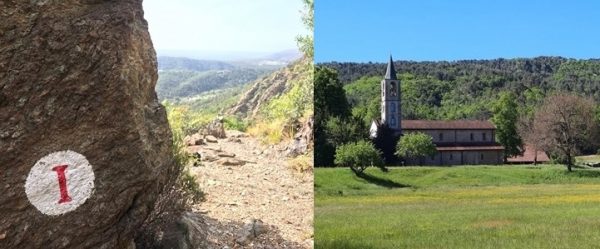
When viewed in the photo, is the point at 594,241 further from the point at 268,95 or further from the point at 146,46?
the point at 268,95

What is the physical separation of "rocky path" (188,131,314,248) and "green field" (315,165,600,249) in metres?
0.79

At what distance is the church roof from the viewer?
6090 millimetres

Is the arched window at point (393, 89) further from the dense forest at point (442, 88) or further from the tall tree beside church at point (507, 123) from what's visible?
the tall tree beside church at point (507, 123)

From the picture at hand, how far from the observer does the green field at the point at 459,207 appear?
6.16 meters

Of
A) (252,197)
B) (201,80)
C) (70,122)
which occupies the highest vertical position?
(201,80)

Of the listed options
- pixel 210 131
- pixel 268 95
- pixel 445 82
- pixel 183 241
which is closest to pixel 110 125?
pixel 183 241

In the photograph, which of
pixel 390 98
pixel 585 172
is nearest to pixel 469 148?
pixel 390 98

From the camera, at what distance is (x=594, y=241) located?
608cm

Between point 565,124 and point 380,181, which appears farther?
point 380,181

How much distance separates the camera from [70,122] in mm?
3408

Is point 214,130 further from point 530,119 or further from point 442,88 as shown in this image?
point 530,119

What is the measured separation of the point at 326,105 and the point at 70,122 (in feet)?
11.2

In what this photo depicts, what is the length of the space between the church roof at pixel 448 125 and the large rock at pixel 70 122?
298 centimetres

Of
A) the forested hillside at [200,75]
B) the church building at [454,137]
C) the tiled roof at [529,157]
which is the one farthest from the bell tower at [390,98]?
the forested hillside at [200,75]
